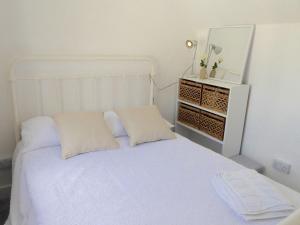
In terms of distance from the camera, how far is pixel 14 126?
90.7 inches

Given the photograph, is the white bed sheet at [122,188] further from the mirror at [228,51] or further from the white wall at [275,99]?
the mirror at [228,51]

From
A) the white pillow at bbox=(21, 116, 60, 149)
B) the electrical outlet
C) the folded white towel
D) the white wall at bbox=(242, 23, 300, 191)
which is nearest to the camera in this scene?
the folded white towel

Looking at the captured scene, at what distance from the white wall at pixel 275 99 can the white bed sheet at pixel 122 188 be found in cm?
67

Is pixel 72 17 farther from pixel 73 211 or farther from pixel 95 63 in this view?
pixel 73 211

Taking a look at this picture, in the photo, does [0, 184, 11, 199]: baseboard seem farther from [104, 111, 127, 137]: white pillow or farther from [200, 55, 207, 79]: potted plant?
[200, 55, 207, 79]: potted plant

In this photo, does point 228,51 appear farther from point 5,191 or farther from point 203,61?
point 5,191

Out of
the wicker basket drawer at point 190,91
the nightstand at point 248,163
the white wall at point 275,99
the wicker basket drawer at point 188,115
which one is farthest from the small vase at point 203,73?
the nightstand at point 248,163

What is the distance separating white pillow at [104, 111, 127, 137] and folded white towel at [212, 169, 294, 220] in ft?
3.36

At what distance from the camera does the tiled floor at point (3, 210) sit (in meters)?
2.12

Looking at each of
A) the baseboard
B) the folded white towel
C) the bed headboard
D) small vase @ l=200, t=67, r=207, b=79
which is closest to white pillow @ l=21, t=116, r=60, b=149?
the bed headboard

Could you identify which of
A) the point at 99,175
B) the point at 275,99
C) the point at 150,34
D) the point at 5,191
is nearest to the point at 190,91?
the point at 150,34

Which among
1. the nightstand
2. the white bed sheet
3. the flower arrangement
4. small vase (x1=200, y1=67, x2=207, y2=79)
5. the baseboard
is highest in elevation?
the flower arrangement

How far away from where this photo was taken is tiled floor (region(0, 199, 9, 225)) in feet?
6.95

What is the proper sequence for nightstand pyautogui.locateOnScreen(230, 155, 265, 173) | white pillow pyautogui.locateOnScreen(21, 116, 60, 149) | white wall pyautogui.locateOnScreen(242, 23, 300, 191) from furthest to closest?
nightstand pyautogui.locateOnScreen(230, 155, 265, 173), white wall pyautogui.locateOnScreen(242, 23, 300, 191), white pillow pyautogui.locateOnScreen(21, 116, 60, 149)
